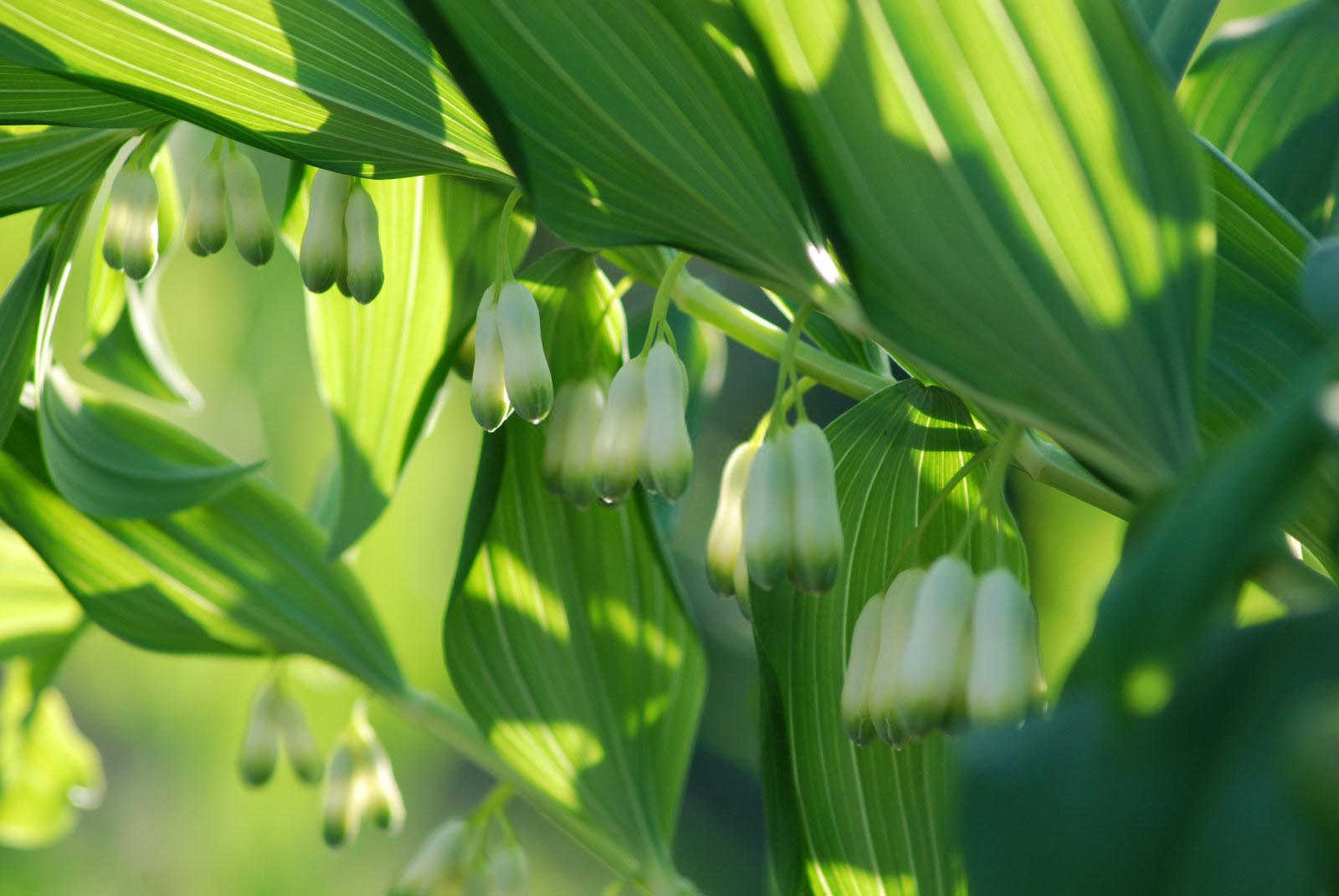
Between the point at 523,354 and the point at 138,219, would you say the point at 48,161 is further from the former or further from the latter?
the point at 523,354

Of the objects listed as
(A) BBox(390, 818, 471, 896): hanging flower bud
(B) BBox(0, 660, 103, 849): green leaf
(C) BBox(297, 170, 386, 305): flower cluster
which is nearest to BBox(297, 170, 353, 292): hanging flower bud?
(C) BBox(297, 170, 386, 305): flower cluster

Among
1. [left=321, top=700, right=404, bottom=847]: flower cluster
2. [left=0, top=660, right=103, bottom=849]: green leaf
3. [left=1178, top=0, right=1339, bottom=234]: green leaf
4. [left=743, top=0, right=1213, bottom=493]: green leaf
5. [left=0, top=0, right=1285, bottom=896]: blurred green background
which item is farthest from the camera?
[left=0, top=0, right=1285, bottom=896]: blurred green background

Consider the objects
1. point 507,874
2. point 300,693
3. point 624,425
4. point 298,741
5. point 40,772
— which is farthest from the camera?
point 300,693

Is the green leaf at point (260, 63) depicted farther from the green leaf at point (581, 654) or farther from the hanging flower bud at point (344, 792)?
the hanging flower bud at point (344, 792)

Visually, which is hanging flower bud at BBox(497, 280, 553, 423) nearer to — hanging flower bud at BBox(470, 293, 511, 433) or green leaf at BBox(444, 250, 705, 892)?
hanging flower bud at BBox(470, 293, 511, 433)

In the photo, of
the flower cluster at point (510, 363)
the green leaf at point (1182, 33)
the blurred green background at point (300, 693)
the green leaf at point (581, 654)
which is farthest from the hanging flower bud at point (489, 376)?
the blurred green background at point (300, 693)

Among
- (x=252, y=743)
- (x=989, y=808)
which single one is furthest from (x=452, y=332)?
(x=989, y=808)

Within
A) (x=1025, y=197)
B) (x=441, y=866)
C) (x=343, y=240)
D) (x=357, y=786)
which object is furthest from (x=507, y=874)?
(x=1025, y=197)
